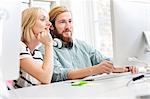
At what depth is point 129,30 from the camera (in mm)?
1162

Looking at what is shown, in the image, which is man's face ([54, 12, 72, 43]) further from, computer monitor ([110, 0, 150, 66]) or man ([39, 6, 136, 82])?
computer monitor ([110, 0, 150, 66])

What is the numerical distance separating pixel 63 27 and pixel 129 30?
0.94 metres

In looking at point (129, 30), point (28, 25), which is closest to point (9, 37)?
point (129, 30)

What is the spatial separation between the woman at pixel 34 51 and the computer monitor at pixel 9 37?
2.27 ft

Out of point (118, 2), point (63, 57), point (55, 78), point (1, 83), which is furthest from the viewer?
point (63, 57)

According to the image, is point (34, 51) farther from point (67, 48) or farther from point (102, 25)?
point (102, 25)

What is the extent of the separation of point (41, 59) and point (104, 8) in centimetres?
147

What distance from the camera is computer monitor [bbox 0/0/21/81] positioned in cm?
74

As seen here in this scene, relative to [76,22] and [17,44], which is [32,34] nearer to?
[17,44]

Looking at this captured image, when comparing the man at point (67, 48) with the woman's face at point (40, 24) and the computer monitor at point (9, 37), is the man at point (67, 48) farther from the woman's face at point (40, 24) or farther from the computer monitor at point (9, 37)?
the computer monitor at point (9, 37)

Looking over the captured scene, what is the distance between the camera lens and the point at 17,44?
2.55 feet

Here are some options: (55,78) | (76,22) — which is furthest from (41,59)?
(76,22)

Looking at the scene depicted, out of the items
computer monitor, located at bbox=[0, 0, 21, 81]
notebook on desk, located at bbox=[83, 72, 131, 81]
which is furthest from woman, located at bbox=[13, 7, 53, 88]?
computer monitor, located at bbox=[0, 0, 21, 81]

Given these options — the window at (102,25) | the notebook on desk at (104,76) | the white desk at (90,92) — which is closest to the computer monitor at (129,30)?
Result: the white desk at (90,92)
